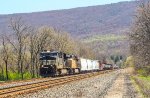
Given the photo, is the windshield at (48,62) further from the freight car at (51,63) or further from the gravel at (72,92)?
the gravel at (72,92)

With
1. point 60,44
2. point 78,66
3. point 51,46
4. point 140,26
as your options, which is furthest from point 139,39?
point 60,44

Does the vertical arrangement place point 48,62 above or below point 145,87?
above

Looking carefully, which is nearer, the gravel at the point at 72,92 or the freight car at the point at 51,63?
the gravel at the point at 72,92

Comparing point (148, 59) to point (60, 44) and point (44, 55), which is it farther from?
point (60, 44)

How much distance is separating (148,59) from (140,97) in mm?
18173

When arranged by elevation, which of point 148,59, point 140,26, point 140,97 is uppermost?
point 140,26

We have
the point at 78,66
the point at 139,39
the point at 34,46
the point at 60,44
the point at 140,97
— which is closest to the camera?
the point at 140,97

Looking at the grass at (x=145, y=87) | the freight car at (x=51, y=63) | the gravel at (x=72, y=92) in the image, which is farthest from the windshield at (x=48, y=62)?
the gravel at (x=72, y=92)

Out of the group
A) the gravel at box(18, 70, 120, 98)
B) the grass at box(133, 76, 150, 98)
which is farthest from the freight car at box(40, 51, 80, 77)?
the gravel at box(18, 70, 120, 98)

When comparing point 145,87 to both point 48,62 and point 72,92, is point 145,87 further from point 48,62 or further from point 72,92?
point 48,62

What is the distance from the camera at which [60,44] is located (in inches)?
4540

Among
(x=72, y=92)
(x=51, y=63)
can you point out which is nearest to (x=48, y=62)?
(x=51, y=63)

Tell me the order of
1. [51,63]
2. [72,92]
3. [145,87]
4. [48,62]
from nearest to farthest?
[72,92] < [145,87] < [51,63] < [48,62]

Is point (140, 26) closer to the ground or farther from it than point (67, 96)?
farther from it
